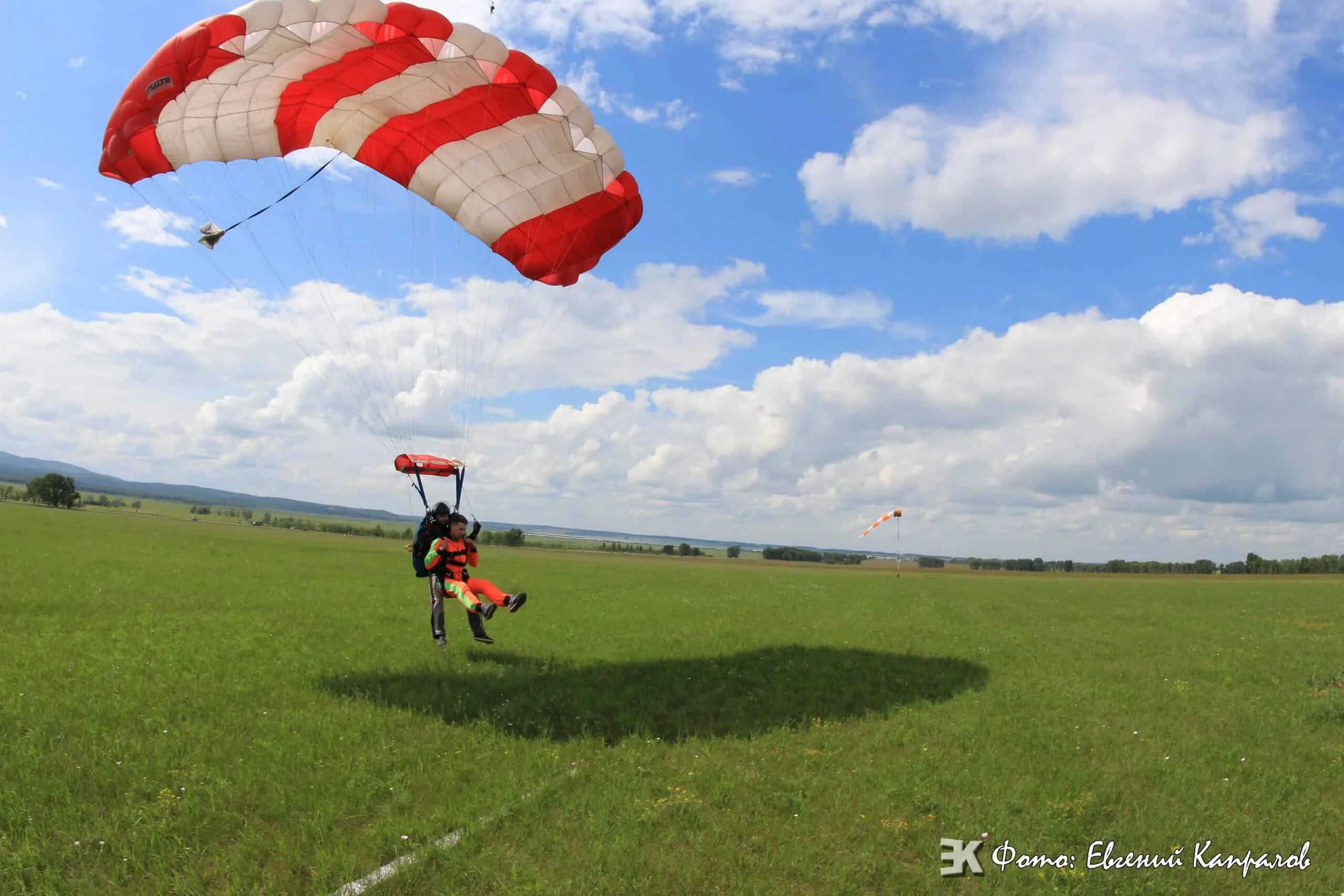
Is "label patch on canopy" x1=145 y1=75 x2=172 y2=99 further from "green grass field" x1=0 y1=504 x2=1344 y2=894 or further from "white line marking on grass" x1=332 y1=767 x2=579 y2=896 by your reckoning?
"white line marking on grass" x1=332 y1=767 x2=579 y2=896

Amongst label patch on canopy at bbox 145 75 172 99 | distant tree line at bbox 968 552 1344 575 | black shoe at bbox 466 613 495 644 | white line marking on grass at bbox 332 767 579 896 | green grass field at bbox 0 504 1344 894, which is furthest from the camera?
distant tree line at bbox 968 552 1344 575

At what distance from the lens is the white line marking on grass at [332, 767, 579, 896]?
5.82 m

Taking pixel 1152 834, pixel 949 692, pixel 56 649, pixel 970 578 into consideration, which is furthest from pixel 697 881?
pixel 970 578

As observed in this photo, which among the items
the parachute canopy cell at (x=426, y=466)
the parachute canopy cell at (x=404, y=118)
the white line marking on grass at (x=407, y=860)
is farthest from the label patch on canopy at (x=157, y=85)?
the white line marking on grass at (x=407, y=860)

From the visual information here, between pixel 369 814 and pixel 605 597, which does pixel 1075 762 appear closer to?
pixel 369 814

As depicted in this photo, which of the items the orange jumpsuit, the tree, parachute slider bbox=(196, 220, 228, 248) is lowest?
the tree

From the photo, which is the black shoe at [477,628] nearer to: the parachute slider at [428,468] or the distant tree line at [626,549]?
the parachute slider at [428,468]

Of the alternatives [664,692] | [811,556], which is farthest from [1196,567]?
[664,692]

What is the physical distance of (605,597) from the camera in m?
24.5

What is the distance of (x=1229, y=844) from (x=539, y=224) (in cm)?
1222

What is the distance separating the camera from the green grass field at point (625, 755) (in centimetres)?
630

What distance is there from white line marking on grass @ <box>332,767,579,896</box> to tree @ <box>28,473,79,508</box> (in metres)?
108

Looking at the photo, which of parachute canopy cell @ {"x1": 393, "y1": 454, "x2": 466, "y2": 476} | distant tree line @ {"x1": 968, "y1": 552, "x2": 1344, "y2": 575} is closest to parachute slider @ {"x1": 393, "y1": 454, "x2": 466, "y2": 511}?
parachute canopy cell @ {"x1": 393, "y1": 454, "x2": 466, "y2": 476}

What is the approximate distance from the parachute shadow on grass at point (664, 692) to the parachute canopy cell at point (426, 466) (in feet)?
9.54
